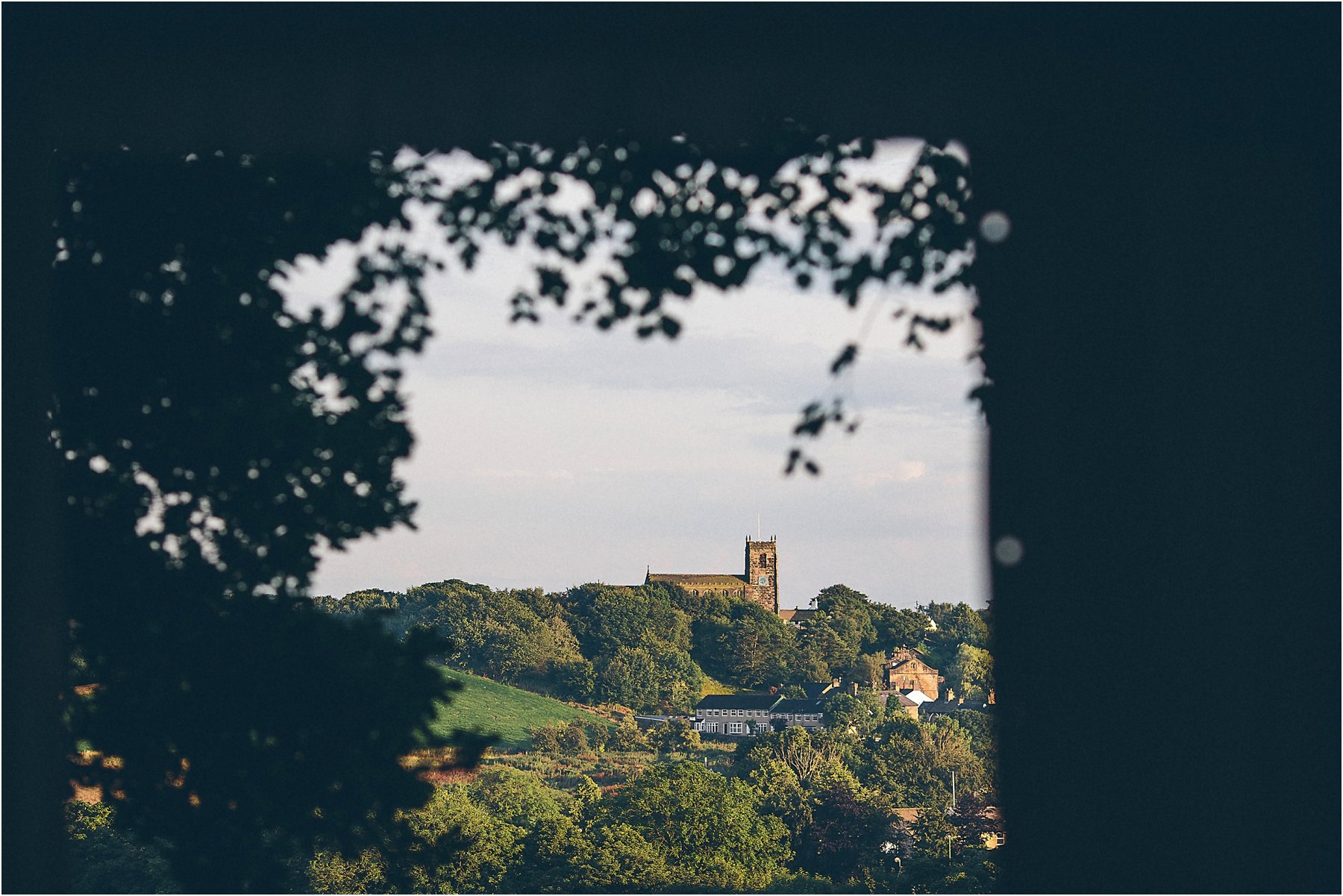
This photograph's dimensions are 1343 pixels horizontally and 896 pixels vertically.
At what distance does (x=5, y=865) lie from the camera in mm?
3471

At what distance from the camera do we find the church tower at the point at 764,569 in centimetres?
14800

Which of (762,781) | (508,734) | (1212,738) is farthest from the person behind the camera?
(508,734)

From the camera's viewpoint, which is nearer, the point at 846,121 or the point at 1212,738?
the point at 1212,738

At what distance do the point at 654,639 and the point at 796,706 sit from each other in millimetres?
16014

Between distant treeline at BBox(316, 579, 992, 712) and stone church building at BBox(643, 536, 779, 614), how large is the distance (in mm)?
33592

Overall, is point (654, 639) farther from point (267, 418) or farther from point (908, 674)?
point (267, 418)

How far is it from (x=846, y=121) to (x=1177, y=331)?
1185 mm

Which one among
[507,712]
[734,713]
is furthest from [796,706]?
[507,712]

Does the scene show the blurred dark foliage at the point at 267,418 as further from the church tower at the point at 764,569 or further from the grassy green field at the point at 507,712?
the church tower at the point at 764,569

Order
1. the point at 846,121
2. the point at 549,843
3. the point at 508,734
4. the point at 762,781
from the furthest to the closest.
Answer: the point at 508,734, the point at 762,781, the point at 549,843, the point at 846,121

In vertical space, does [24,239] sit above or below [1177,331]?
above

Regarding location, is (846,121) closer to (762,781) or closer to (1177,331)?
(1177,331)

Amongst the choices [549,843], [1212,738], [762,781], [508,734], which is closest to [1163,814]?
[1212,738]

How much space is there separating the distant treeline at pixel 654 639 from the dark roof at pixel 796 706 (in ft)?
20.2
